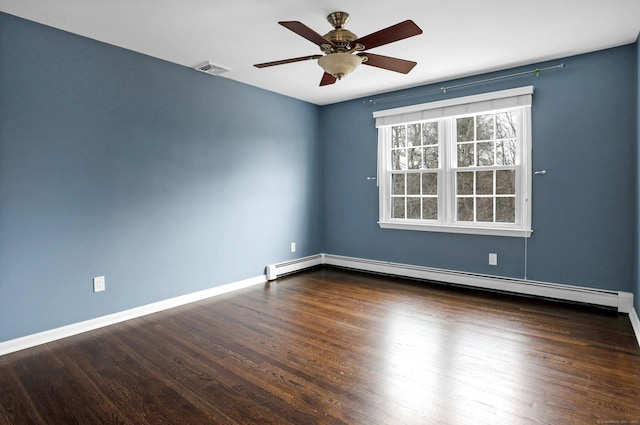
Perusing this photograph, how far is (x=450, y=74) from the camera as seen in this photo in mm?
4168

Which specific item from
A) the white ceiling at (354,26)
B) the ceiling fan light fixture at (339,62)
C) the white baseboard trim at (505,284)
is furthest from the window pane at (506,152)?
the ceiling fan light fixture at (339,62)

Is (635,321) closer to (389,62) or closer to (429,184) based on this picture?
(429,184)

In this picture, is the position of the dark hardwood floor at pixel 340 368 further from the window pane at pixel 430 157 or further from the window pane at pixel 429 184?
the window pane at pixel 430 157

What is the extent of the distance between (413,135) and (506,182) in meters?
1.27

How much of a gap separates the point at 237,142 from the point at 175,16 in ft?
5.76

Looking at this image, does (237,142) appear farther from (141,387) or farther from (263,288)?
(141,387)

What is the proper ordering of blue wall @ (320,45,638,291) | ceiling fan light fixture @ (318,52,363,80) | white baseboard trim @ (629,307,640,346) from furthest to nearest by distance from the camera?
blue wall @ (320,45,638,291)
white baseboard trim @ (629,307,640,346)
ceiling fan light fixture @ (318,52,363,80)

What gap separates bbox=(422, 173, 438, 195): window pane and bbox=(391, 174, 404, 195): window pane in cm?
31

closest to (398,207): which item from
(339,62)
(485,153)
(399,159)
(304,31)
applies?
(399,159)

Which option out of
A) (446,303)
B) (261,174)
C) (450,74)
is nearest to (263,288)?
(261,174)

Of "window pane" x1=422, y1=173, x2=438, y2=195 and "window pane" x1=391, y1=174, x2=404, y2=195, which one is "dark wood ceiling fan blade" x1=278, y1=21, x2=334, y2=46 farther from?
"window pane" x1=391, y1=174, x2=404, y2=195

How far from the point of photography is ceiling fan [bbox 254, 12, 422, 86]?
226 cm

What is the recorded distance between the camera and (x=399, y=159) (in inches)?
195

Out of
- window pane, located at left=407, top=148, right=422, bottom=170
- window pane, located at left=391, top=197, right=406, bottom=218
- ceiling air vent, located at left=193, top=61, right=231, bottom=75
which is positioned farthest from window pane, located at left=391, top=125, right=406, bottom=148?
ceiling air vent, located at left=193, top=61, right=231, bottom=75
